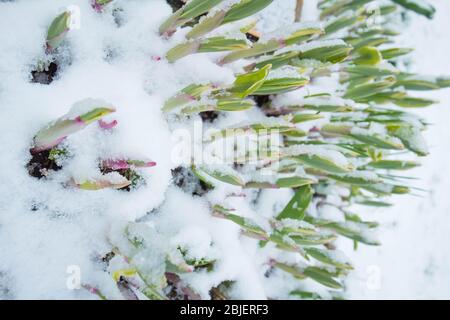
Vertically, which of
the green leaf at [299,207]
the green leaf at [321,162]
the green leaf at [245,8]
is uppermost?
the green leaf at [245,8]

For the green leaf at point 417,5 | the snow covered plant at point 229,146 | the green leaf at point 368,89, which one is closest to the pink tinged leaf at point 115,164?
the snow covered plant at point 229,146

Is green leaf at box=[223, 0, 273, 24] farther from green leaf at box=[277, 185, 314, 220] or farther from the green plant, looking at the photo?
green leaf at box=[277, 185, 314, 220]

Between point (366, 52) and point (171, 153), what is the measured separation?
0.62m

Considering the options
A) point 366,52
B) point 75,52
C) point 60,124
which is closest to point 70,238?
point 60,124

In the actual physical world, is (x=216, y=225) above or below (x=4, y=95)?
below

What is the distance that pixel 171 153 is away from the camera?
0.80 metres

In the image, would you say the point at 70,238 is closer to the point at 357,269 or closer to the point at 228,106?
the point at 228,106

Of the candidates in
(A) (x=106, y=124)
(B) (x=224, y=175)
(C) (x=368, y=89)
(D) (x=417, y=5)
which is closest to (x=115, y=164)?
(A) (x=106, y=124)

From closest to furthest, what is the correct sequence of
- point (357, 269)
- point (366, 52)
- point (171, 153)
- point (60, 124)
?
point (60, 124), point (171, 153), point (366, 52), point (357, 269)

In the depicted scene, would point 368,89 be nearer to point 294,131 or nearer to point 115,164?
point 294,131

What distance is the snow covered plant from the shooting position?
685mm

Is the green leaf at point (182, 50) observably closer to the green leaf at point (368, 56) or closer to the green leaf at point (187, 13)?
the green leaf at point (187, 13)

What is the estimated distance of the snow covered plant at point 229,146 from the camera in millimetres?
685

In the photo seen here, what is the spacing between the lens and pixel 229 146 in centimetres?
89
